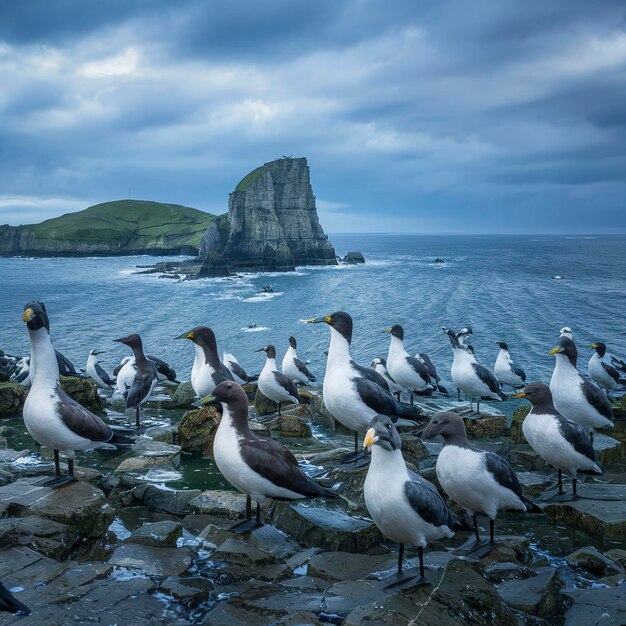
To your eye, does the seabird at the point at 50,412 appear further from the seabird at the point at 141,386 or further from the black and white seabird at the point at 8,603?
the seabird at the point at 141,386

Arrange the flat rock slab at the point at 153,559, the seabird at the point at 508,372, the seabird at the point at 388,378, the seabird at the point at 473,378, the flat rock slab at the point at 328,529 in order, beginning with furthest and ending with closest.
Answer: the seabird at the point at 508,372, the seabird at the point at 388,378, the seabird at the point at 473,378, the flat rock slab at the point at 328,529, the flat rock slab at the point at 153,559

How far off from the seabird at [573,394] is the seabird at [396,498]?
7.84m

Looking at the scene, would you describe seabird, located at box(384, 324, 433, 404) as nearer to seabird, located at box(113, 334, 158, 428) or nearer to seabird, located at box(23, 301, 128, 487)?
seabird, located at box(113, 334, 158, 428)

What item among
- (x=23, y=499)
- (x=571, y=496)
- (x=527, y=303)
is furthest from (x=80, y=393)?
(x=527, y=303)

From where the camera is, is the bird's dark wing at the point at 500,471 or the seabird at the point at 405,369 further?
the seabird at the point at 405,369

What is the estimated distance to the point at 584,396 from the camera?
14.7 m

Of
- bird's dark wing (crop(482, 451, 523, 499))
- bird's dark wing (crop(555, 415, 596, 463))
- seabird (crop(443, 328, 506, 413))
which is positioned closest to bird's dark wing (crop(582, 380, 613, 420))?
bird's dark wing (crop(555, 415, 596, 463))

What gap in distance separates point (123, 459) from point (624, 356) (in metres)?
42.3

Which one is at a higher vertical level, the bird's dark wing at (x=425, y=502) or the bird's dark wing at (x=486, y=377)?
the bird's dark wing at (x=425, y=502)

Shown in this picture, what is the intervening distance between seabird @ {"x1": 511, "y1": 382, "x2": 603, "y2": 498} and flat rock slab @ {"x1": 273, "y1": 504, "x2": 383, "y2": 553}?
13.0 feet

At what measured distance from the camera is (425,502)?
8070mm

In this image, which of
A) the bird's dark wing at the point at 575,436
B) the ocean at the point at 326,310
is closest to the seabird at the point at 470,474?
the bird's dark wing at the point at 575,436

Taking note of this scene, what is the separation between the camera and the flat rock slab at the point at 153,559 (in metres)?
8.33

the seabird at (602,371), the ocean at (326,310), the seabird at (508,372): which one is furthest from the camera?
the ocean at (326,310)
